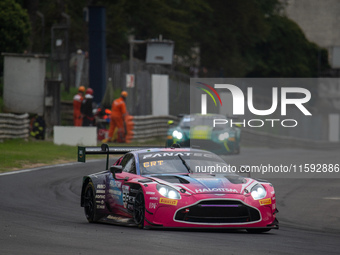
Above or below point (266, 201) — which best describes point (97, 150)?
above

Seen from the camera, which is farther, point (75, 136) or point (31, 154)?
point (75, 136)

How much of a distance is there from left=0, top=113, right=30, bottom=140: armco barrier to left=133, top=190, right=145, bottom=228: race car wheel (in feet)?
55.9

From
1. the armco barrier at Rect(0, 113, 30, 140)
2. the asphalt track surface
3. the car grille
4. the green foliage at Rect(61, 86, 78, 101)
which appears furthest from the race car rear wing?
the green foliage at Rect(61, 86, 78, 101)

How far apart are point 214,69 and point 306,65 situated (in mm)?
15273

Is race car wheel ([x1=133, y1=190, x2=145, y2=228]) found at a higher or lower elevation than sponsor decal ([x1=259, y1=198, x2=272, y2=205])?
lower

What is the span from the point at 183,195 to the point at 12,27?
90.0 feet

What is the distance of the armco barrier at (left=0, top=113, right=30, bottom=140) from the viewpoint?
27.6 meters

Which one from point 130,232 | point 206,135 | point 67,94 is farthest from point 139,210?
point 67,94

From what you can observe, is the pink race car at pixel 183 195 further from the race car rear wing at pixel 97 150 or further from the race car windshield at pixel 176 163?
the race car rear wing at pixel 97 150

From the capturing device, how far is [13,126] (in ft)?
93.3

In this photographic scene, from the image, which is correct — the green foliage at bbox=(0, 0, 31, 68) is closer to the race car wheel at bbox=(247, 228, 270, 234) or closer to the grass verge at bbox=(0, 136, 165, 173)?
the grass verge at bbox=(0, 136, 165, 173)

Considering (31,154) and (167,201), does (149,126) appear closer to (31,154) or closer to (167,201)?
(31,154)

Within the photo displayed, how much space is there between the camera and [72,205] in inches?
554

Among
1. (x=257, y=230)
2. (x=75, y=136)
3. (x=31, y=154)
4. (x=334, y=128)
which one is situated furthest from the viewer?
(x=334, y=128)
